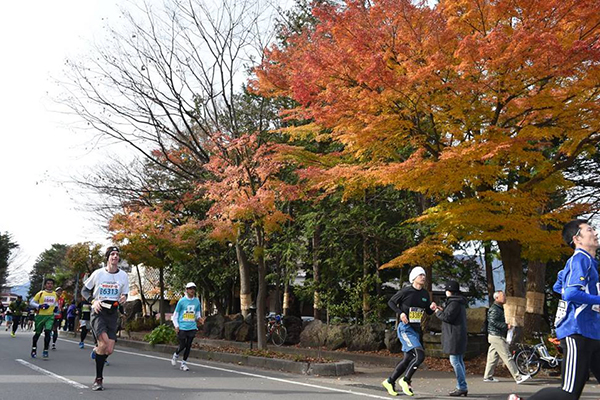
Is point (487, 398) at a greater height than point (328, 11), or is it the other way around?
point (328, 11)

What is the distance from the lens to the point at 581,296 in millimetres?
4363

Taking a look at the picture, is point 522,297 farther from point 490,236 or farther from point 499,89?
point 499,89

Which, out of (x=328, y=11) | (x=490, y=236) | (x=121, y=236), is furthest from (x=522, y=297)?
(x=121, y=236)

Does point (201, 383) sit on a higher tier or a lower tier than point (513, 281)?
lower

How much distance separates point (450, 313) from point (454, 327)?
0.23 meters

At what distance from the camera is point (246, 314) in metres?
19.3

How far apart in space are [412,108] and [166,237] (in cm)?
1280

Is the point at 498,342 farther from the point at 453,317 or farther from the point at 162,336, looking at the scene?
the point at 162,336

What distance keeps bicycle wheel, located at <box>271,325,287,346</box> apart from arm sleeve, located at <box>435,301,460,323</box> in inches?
387

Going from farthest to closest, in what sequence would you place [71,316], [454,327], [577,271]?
[71,316]
[454,327]
[577,271]

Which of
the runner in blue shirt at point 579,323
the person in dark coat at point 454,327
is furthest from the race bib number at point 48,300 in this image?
the runner in blue shirt at point 579,323

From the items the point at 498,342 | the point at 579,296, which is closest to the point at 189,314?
the point at 498,342

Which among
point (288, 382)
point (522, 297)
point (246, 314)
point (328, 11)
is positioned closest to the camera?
point (288, 382)

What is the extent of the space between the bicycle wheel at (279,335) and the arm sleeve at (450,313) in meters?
9.84
